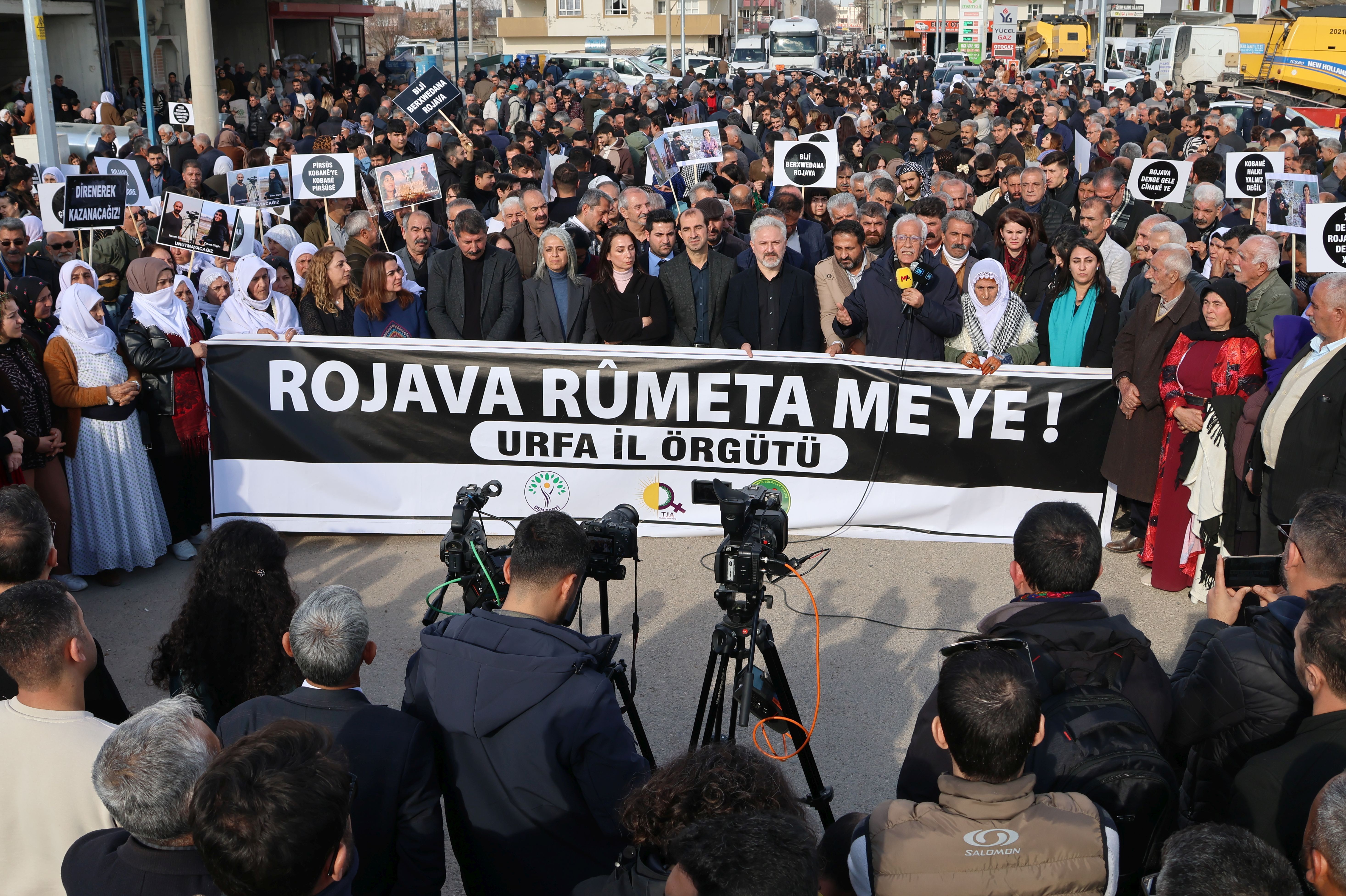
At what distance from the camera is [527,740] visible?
2.88 m

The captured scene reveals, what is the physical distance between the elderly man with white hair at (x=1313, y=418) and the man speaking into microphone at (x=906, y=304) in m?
1.92

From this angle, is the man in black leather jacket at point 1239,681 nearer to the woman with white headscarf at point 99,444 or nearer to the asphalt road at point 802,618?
the asphalt road at point 802,618

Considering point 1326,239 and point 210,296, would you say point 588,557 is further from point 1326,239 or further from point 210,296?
point 1326,239

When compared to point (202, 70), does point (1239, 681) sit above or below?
below

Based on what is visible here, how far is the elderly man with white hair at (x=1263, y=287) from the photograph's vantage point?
6.68 m

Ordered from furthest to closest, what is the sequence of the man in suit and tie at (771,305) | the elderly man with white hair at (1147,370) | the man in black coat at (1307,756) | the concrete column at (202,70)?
the concrete column at (202,70), the man in suit and tie at (771,305), the elderly man with white hair at (1147,370), the man in black coat at (1307,756)

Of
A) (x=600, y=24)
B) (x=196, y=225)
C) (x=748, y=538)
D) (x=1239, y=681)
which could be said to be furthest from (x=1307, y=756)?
(x=600, y=24)

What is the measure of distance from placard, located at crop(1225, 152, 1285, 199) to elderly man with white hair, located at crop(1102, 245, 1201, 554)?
14.1ft

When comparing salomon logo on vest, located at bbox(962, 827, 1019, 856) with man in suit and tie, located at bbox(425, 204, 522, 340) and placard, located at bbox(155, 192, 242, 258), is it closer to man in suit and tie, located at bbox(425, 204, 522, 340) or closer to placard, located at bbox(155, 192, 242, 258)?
man in suit and tie, located at bbox(425, 204, 522, 340)

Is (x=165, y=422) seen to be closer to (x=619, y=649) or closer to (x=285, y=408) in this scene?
(x=285, y=408)

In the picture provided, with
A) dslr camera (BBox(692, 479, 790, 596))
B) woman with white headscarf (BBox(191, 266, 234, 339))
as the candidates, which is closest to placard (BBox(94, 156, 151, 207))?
woman with white headscarf (BBox(191, 266, 234, 339))

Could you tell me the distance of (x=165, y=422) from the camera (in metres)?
6.78

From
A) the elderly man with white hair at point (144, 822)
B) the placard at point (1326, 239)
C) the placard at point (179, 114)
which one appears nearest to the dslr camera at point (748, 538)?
the elderly man with white hair at point (144, 822)

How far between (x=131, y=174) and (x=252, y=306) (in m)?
5.01
